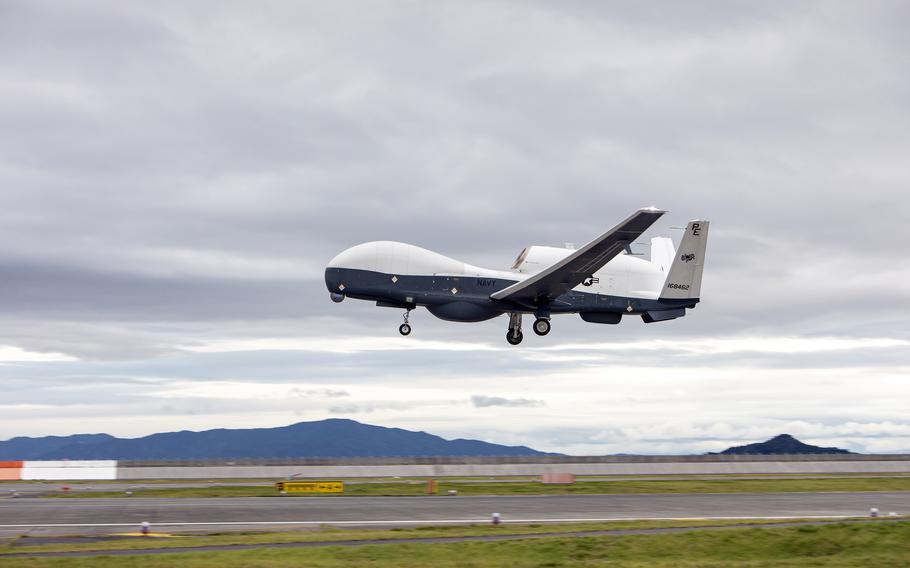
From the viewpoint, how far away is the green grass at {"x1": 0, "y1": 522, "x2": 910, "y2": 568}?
28734 mm

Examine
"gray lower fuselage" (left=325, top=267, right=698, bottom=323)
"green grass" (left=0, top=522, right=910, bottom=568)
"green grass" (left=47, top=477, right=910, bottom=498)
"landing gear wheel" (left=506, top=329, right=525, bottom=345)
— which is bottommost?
"green grass" (left=0, top=522, right=910, bottom=568)

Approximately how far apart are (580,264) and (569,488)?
15.8 m

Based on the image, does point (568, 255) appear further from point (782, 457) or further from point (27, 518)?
point (782, 457)

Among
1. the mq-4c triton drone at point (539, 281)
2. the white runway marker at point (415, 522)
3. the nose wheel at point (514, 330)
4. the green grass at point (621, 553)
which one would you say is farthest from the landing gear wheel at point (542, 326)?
the green grass at point (621, 553)

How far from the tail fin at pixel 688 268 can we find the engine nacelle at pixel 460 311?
37.1 feet

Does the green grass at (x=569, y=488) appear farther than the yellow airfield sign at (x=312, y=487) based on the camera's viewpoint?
Yes

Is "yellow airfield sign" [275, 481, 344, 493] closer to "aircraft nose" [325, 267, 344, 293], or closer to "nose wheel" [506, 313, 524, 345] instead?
"aircraft nose" [325, 267, 344, 293]

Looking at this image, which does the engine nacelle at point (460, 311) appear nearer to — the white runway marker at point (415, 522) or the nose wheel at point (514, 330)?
the nose wheel at point (514, 330)

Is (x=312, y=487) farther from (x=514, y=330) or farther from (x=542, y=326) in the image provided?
(x=542, y=326)

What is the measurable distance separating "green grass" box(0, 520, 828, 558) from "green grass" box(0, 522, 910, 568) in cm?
253

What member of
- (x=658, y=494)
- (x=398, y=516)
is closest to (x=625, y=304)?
(x=658, y=494)

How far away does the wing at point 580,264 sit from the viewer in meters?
49.7

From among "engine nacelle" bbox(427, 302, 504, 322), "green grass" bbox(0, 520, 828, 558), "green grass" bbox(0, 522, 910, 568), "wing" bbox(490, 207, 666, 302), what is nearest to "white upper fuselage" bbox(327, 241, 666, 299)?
"wing" bbox(490, 207, 666, 302)

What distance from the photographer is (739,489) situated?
60219 millimetres
